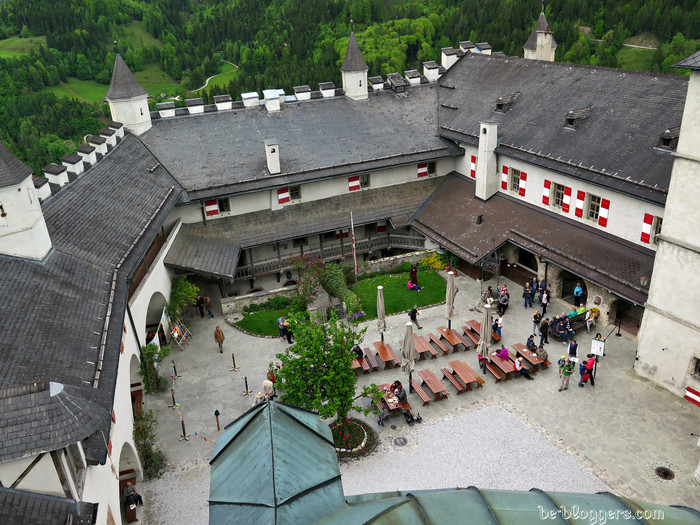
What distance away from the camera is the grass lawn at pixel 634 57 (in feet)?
332

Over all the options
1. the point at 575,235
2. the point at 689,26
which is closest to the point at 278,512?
the point at 575,235

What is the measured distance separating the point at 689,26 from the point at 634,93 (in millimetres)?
90729

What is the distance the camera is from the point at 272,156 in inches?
1309

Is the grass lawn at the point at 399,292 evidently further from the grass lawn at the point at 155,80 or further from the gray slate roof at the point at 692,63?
the grass lawn at the point at 155,80

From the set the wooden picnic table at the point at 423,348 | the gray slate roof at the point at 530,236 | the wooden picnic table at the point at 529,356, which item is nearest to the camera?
the wooden picnic table at the point at 529,356

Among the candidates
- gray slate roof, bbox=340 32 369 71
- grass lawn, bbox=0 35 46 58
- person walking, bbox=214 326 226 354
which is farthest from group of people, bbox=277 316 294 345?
grass lawn, bbox=0 35 46 58

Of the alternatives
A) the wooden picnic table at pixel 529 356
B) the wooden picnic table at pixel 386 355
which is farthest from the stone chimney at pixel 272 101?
the wooden picnic table at pixel 529 356

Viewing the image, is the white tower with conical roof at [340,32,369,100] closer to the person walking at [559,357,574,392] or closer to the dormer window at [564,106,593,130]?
the dormer window at [564,106,593,130]

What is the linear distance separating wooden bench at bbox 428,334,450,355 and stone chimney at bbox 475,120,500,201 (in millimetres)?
10743

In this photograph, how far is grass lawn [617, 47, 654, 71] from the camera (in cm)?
10119

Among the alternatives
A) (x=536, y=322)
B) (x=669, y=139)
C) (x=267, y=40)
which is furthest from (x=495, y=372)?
(x=267, y=40)

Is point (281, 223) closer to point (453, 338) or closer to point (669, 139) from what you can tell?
point (453, 338)

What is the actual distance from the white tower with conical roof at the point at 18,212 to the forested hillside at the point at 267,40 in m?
65.6

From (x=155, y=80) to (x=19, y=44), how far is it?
28.8m
